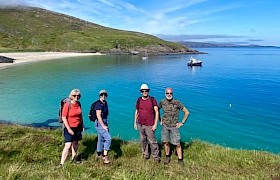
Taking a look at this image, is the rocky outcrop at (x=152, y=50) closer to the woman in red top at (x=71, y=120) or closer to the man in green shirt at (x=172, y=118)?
the man in green shirt at (x=172, y=118)

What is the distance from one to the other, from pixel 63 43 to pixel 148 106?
15056 cm

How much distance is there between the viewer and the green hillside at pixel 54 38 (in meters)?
145

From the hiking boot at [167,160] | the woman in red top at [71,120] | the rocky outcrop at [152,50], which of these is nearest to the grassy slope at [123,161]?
the hiking boot at [167,160]

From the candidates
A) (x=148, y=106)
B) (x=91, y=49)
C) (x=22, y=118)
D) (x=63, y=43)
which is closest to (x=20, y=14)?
(x=63, y=43)

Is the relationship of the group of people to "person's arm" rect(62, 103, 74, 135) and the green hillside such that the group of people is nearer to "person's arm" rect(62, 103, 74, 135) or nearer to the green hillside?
"person's arm" rect(62, 103, 74, 135)

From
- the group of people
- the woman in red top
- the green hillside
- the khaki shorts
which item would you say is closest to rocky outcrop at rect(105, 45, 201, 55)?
the green hillside

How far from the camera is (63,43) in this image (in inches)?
5974

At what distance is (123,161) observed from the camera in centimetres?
911

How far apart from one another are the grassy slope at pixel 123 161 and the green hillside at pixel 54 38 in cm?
13170

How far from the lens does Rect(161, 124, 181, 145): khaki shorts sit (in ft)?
30.1

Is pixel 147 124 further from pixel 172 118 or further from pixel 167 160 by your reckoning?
pixel 167 160

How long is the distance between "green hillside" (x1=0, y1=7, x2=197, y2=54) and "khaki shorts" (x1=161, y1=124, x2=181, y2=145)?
134m

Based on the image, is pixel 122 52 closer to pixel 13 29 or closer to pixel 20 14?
pixel 13 29

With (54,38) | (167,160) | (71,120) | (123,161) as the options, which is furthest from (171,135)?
(54,38)
